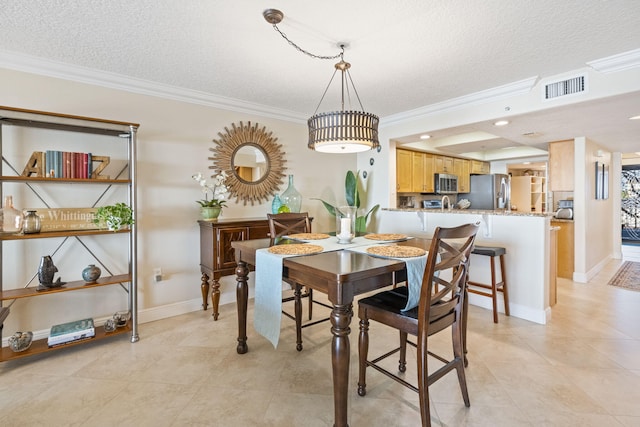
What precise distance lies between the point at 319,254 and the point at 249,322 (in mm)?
1435

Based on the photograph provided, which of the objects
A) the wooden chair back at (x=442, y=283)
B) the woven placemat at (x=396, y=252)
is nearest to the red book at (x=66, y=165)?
the woven placemat at (x=396, y=252)

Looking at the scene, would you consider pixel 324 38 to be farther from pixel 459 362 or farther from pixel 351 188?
pixel 351 188

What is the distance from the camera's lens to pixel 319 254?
6.29 feet

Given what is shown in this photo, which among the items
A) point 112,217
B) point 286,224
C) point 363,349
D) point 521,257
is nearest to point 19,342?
point 112,217

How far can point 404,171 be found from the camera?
5023 mm

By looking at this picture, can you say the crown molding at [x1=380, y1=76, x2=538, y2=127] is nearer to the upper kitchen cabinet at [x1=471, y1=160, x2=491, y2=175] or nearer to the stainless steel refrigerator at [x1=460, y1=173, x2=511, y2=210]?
the stainless steel refrigerator at [x1=460, y1=173, x2=511, y2=210]

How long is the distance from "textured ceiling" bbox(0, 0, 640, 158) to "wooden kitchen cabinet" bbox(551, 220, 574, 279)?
90.5 inches

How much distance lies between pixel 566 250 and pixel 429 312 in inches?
165

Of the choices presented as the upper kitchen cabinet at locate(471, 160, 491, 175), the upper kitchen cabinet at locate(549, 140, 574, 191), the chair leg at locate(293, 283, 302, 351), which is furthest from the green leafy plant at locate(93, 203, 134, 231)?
the upper kitchen cabinet at locate(471, 160, 491, 175)

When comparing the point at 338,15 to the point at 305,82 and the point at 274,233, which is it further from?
the point at 274,233

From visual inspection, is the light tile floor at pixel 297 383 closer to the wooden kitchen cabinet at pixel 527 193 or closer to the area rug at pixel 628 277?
the area rug at pixel 628 277

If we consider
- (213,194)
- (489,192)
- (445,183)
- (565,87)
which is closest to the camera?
(565,87)

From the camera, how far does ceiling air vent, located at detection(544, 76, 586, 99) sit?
258cm

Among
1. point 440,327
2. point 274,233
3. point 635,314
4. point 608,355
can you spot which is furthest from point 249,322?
point 635,314
